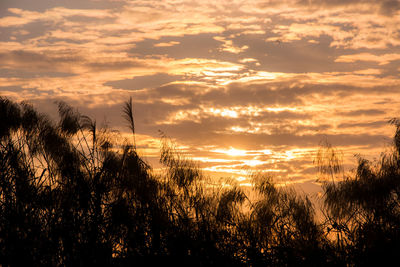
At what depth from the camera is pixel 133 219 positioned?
7.77 m

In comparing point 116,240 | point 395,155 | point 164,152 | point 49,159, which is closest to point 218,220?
point 164,152

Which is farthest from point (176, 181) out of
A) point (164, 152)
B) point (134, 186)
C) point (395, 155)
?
point (395, 155)

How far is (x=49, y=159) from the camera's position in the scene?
336 inches

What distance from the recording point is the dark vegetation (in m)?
6.36

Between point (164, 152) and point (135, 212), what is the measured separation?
5.33 ft

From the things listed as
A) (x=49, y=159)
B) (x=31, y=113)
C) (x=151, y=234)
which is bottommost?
(x=151, y=234)

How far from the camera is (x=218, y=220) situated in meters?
8.91

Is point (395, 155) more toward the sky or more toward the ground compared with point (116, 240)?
more toward the sky

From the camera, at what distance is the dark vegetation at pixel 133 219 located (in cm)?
636

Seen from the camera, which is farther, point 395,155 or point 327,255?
point 395,155

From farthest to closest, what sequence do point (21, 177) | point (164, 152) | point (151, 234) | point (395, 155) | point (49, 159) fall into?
point (395, 155)
point (164, 152)
point (49, 159)
point (151, 234)
point (21, 177)

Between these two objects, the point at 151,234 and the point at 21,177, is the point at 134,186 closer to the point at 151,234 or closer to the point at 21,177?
the point at 151,234

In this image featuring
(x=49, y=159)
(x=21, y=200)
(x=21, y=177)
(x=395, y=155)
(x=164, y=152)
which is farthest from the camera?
(x=395, y=155)

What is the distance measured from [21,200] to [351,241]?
19.5 ft
